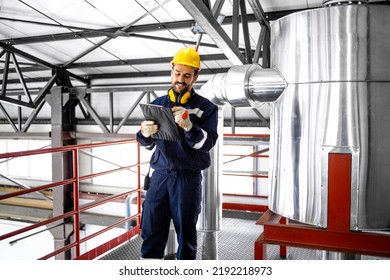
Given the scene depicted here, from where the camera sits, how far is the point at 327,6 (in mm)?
2533

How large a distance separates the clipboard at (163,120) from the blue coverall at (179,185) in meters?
0.13

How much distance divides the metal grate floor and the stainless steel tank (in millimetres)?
1282

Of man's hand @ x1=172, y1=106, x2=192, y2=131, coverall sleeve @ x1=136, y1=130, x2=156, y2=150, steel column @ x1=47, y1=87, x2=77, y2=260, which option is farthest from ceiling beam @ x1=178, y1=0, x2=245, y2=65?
steel column @ x1=47, y1=87, x2=77, y2=260

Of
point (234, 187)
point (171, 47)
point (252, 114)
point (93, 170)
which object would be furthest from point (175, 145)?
point (93, 170)

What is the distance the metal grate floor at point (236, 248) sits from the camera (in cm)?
367

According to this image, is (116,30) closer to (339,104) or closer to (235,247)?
(235,247)

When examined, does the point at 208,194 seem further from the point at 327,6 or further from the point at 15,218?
the point at 15,218

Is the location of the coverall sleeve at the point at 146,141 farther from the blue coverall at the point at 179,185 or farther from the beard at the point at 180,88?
the beard at the point at 180,88

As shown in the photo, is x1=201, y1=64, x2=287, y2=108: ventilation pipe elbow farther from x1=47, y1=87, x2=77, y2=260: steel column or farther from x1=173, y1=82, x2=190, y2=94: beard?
x1=47, y1=87, x2=77, y2=260: steel column

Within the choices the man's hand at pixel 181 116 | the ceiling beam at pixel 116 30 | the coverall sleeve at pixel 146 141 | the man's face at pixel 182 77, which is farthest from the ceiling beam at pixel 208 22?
the ceiling beam at pixel 116 30

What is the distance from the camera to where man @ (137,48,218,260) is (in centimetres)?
232

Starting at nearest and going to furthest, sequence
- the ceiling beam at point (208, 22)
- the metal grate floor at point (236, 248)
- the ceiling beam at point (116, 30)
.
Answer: the ceiling beam at point (208, 22), the metal grate floor at point (236, 248), the ceiling beam at point (116, 30)

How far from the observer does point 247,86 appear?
2875 mm

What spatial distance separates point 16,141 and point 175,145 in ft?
38.6
